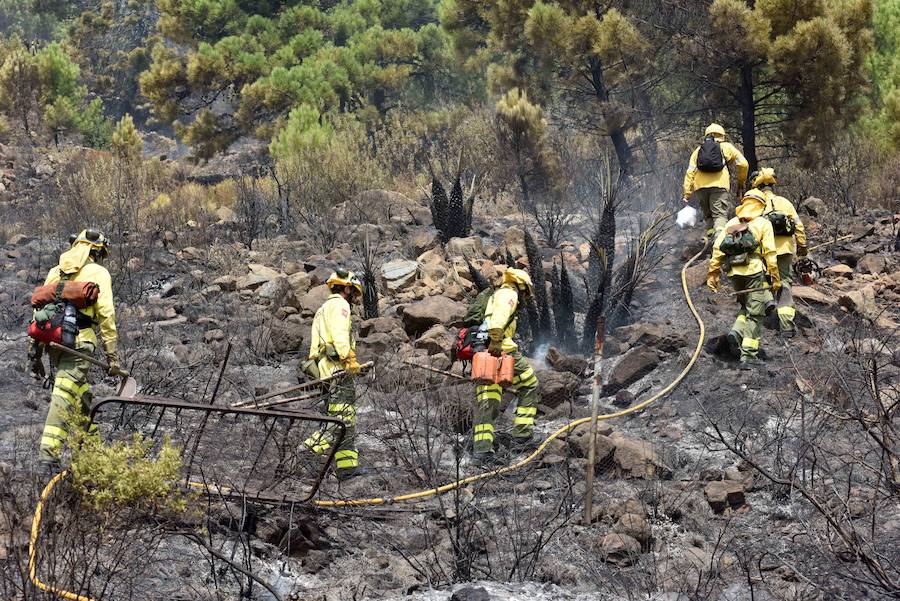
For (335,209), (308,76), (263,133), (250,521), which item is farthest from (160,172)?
(250,521)

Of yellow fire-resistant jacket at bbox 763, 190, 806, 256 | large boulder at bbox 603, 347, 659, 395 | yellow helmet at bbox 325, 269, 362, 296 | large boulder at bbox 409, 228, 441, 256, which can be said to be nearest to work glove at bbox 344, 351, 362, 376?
yellow helmet at bbox 325, 269, 362, 296

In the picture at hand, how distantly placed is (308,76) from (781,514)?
18.3m

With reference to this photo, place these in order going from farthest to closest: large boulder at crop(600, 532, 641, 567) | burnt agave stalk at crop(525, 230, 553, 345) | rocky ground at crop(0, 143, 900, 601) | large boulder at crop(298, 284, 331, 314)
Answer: large boulder at crop(298, 284, 331, 314) < burnt agave stalk at crop(525, 230, 553, 345) < large boulder at crop(600, 532, 641, 567) < rocky ground at crop(0, 143, 900, 601)

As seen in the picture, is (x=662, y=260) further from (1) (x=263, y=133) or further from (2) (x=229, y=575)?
(1) (x=263, y=133)

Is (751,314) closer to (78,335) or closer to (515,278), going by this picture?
(515,278)

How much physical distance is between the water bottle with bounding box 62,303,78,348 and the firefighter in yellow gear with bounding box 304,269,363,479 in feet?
5.56

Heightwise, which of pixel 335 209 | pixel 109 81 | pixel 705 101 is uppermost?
pixel 705 101

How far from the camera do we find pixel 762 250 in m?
9.35

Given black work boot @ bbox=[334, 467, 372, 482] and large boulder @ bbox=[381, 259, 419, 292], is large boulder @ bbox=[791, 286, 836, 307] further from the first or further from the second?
black work boot @ bbox=[334, 467, 372, 482]

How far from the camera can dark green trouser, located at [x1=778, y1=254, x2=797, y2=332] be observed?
9664mm

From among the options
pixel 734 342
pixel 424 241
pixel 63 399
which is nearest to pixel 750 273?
pixel 734 342

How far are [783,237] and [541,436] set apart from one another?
3.32m

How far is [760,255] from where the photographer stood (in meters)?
9.38

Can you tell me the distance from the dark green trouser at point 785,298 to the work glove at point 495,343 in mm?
3146
